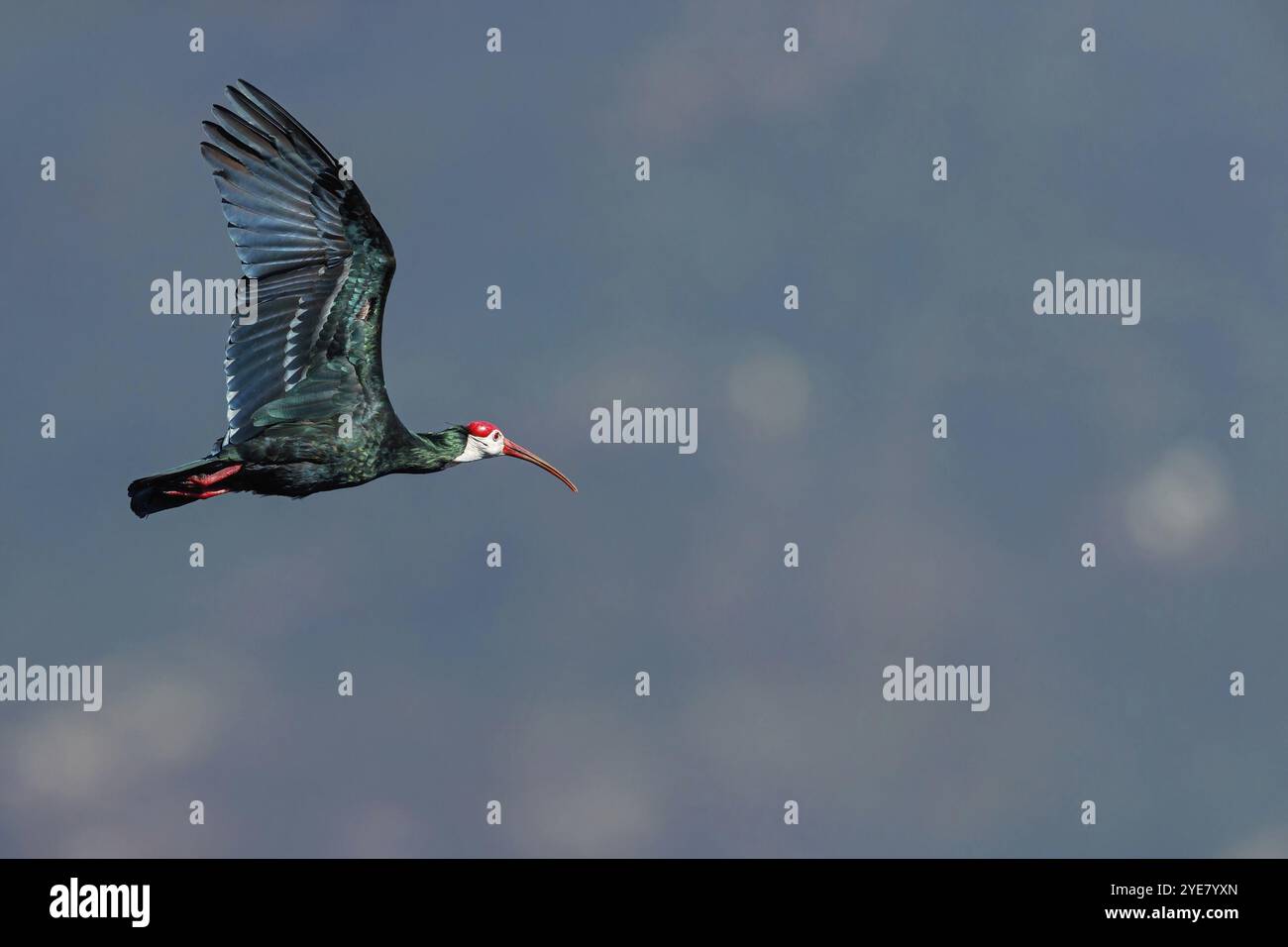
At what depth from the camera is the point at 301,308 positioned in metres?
27.4

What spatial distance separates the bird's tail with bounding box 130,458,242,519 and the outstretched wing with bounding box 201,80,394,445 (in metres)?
0.83

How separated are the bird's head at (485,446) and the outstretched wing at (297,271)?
84.1 inches

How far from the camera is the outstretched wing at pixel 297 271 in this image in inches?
1069

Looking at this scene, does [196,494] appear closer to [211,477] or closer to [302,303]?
[211,477]

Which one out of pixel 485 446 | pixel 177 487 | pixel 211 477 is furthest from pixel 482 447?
pixel 177 487

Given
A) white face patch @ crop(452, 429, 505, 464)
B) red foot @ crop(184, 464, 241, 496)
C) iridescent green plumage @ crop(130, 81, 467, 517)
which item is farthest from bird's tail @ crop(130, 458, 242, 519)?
white face patch @ crop(452, 429, 505, 464)

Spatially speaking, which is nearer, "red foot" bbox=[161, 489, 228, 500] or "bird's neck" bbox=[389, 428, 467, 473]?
"red foot" bbox=[161, 489, 228, 500]

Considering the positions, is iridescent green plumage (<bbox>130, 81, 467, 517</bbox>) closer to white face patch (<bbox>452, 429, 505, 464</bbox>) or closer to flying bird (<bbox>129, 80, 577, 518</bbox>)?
flying bird (<bbox>129, 80, 577, 518</bbox>)

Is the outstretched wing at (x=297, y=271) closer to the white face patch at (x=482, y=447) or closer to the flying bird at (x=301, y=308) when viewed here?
the flying bird at (x=301, y=308)

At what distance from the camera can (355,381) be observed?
2741 centimetres

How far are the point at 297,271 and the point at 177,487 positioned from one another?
135 inches

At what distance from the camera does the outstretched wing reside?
27.1 metres
